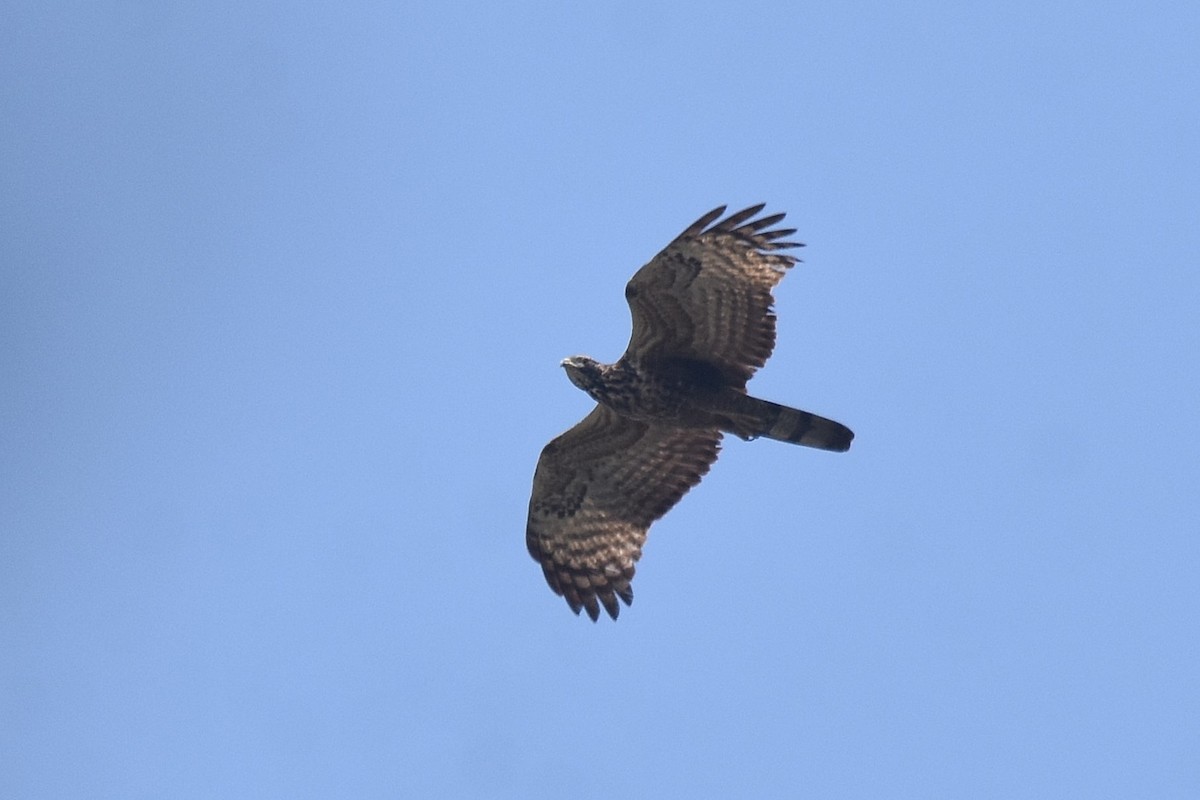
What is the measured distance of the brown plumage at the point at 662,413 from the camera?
55.9 feet

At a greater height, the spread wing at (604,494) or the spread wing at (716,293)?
the spread wing at (716,293)

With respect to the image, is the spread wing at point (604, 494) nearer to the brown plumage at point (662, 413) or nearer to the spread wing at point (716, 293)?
the brown plumage at point (662, 413)

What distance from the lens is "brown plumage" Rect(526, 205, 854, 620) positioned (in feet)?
55.9

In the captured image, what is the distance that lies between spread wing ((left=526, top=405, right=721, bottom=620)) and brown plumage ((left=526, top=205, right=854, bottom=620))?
1cm

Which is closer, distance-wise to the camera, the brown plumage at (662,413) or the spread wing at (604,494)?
the brown plumage at (662,413)

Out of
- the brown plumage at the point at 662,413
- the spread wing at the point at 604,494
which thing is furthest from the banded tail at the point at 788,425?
the spread wing at the point at 604,494

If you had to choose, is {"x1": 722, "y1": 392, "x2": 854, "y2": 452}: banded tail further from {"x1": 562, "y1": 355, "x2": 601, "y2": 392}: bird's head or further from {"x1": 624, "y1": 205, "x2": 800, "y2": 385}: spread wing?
{"x1": 562, "y1": 355, "x2": 601, "y2": 392}: bird's head

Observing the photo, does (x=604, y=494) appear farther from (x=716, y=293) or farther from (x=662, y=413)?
(x=716, y=293)

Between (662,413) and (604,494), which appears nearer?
(662,413)

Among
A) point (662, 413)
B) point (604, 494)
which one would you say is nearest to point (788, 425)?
point (662, 413)

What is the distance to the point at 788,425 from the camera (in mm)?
17172

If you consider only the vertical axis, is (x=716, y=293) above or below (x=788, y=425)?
above

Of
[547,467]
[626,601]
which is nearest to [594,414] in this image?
[547,467]

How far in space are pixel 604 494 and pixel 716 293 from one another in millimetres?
2618
